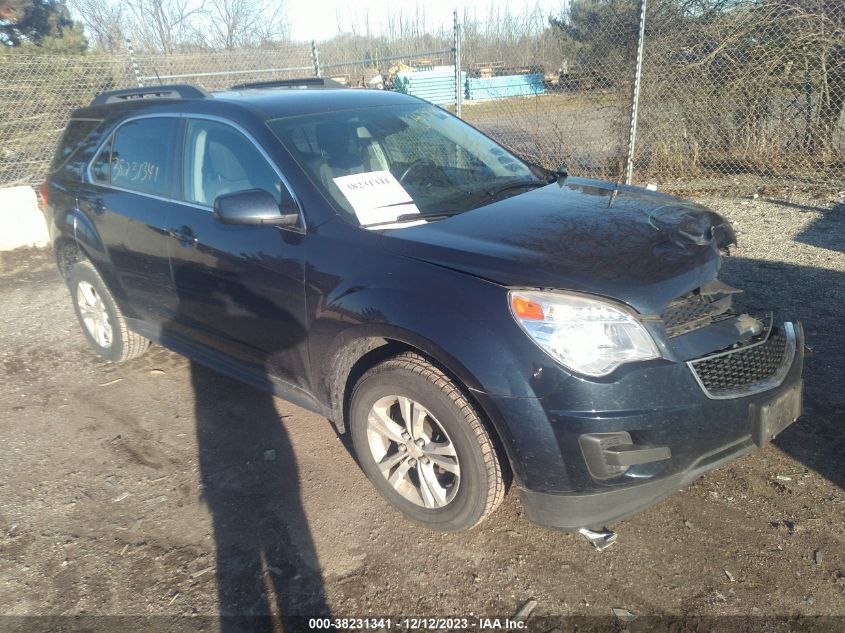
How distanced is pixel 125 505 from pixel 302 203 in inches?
70.6

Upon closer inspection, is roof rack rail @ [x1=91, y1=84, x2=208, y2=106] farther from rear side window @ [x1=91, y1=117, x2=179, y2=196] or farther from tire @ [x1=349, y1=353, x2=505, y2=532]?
tire @ [x1=349, y1=353, x2=505, y2=532]

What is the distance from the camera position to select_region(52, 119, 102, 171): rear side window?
4617mm

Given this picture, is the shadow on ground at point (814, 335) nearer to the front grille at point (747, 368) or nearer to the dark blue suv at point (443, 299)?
the front grille at point (747, 368)

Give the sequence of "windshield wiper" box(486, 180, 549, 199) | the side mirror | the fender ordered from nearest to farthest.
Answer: the side mirror < "windshield wiper" box(486, 180, 549, 199) < the fender

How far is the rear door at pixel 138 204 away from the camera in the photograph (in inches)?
150

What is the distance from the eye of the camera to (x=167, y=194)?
3.78m

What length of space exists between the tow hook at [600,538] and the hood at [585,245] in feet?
3.43

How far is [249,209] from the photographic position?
2951mm

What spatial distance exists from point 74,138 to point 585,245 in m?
4.02

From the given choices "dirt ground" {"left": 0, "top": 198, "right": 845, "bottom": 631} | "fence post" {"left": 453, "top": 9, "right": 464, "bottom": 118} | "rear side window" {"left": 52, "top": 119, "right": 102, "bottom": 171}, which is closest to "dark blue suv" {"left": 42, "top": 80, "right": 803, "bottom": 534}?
"dirt ground" {"left": 0, "top": 198, "right": 845, "bottom": 631}

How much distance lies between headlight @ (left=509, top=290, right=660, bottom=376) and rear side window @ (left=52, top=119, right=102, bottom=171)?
12.2 feet

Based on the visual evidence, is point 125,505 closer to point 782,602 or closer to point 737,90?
point 782,602

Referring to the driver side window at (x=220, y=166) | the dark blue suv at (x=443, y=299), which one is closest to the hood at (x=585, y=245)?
the dark blue suv at (x=443, y=299)

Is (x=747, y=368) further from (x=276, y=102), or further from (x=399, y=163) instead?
(x=276, y=102)
